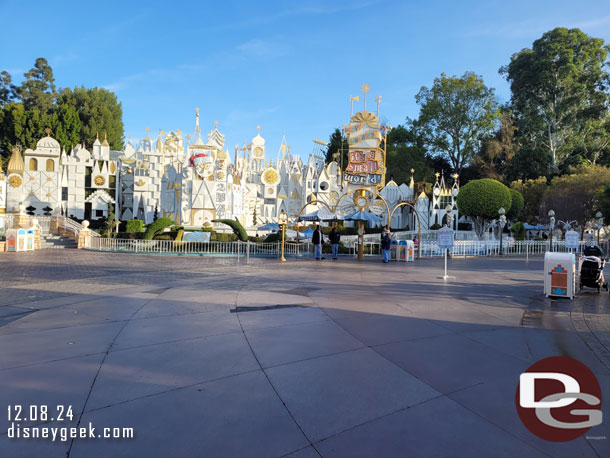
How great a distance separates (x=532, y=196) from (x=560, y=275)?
3698 cm

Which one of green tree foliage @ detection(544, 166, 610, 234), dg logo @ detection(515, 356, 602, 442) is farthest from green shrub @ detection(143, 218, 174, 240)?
green tree foliage @ detection(544, 166, 610, 234)

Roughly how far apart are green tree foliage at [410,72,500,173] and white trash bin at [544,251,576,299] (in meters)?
47.6

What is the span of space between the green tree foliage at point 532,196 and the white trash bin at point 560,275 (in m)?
35.6

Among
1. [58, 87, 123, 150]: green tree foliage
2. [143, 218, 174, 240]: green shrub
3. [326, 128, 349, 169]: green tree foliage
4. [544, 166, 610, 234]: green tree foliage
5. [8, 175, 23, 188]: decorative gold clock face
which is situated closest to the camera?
[143, 218, 174, 240]: green shrub

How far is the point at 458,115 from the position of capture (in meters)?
52.4

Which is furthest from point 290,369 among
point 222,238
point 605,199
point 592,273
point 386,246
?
point 605,199

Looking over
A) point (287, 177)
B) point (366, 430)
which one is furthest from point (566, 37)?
point (366, 430)

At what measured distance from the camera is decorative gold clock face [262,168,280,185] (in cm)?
4869

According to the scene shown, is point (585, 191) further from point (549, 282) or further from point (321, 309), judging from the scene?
point (321, 309)

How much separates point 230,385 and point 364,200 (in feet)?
66.6

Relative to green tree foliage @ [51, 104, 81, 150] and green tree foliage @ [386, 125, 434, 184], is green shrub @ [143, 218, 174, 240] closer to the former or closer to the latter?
green tree foliage @ [51, 104, 81, 150]

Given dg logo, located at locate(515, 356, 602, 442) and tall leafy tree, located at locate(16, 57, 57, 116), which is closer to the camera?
dg logo, located at locate(515, 356, 602, 442)

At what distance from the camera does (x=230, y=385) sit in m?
4.00

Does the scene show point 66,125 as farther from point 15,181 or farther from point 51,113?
point 15,181
